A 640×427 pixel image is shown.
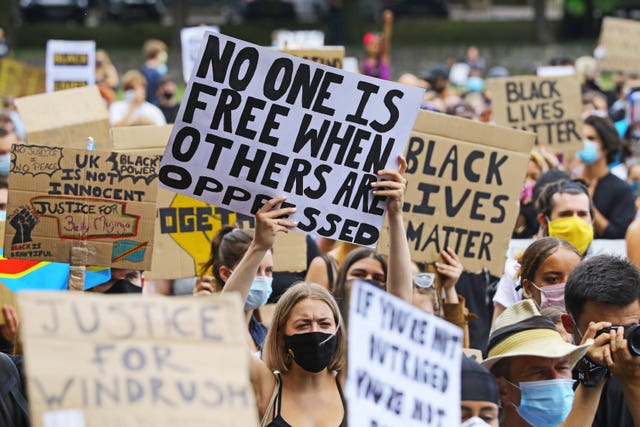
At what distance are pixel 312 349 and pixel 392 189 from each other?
907 millimetres

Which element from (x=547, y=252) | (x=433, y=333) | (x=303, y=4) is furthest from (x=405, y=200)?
(x=303, y=4)

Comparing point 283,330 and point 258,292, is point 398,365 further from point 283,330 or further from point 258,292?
point 258,292

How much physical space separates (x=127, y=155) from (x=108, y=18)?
34.1 meters

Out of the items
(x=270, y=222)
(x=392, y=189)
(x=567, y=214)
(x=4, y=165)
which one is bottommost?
(x=4, y=165)

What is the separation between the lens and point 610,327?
4.85 metres

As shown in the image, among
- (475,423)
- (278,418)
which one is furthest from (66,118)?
(475,423)

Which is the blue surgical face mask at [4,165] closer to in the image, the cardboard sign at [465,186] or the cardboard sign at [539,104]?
the cardboard sign at [539,104]

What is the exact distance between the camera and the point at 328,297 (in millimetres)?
5074

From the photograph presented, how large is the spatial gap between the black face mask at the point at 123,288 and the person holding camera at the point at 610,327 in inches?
77.9

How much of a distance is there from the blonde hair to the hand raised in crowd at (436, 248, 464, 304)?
64.5 inches

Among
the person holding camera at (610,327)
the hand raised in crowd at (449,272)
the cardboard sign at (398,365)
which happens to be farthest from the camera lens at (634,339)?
the hand raised in crowd at (449,272)

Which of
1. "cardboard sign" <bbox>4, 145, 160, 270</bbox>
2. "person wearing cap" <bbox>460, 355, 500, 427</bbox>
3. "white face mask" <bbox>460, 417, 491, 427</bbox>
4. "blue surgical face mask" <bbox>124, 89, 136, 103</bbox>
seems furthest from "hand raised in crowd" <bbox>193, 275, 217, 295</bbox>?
"blue surgical face mask" <bbox>124, 89, 136, 103</bbox>

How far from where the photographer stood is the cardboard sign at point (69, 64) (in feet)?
41.2

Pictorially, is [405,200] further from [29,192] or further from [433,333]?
[433,333]
